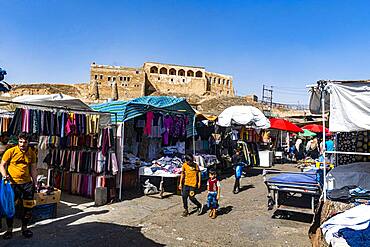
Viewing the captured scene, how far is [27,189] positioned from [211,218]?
3.91 m

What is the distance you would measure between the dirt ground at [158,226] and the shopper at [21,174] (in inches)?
11.4

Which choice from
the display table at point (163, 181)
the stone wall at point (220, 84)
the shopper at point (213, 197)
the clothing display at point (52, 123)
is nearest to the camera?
the clothing display at point (52, 123)

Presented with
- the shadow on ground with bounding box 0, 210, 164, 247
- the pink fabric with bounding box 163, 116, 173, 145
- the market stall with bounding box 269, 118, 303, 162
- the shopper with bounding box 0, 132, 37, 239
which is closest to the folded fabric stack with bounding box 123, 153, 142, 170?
the pink fabric with bounding box 163, 116, 173, 145

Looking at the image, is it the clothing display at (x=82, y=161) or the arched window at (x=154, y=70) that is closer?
the clothing display at (x=82, y=161)

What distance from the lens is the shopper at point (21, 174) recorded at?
5.34m

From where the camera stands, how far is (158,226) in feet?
20.7

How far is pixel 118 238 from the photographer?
18.1ft

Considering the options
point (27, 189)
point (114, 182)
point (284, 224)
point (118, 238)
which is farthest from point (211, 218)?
point (27, 189)

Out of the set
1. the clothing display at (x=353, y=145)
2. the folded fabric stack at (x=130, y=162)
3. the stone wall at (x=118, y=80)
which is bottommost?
the folded fabric stack at (x=130, y=162)

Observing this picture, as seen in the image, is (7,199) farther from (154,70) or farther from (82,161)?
(154,70)

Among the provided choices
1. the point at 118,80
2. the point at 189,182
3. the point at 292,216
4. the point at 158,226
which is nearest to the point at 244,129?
the point at 292,216

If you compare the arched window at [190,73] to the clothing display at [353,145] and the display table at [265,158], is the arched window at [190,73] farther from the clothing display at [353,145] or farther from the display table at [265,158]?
the clothing display at [353,145]

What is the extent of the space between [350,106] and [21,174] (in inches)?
236

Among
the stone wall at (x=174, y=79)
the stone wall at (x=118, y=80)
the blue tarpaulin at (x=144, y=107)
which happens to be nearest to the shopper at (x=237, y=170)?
the blue tarpaulin at (x=144, y=107)
